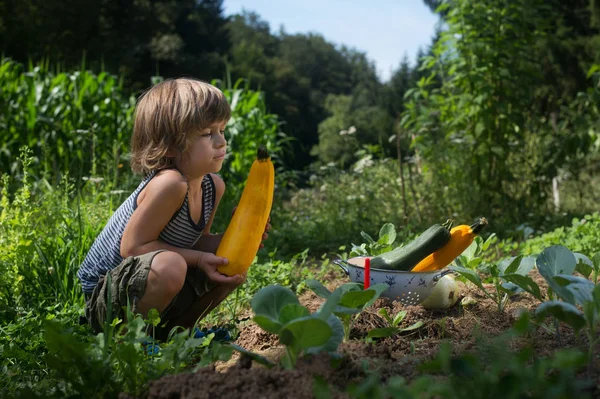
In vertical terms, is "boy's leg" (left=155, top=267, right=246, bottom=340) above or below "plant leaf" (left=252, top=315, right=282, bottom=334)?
below

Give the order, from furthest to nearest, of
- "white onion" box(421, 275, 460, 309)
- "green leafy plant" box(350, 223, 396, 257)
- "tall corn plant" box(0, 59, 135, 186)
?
"tall corn plant" box(0, 59, 135, 186), "green leafy plant" box(350, 223, 396, 257), "white onion" box(421, 275, 460, 309)

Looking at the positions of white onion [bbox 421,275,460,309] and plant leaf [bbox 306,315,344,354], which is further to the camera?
white onion [bbox 421,275,460,309]

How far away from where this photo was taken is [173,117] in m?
2.39

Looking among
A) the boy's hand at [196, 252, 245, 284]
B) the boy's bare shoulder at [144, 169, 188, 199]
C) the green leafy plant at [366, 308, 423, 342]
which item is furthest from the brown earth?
the boy's bare shoulder at [144, 169, 188, 199]

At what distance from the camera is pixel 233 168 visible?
6379 mm

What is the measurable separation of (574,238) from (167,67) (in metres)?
28.4

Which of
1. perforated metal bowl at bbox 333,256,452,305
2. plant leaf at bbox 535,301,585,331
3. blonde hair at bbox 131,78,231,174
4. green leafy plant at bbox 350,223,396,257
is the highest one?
blonde hair at bbox 131,78,231,174

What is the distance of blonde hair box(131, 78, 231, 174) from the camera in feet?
7.84

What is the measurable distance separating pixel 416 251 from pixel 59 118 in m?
4.87

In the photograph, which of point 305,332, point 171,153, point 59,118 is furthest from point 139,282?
point 59,118

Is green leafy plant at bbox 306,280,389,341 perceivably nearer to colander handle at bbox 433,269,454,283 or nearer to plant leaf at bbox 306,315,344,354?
plant leaf at bbox 306,315,344,354

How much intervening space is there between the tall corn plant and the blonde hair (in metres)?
3.58

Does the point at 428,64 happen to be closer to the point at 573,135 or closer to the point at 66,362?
the point at 573,135

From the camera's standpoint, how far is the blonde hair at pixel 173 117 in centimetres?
239
